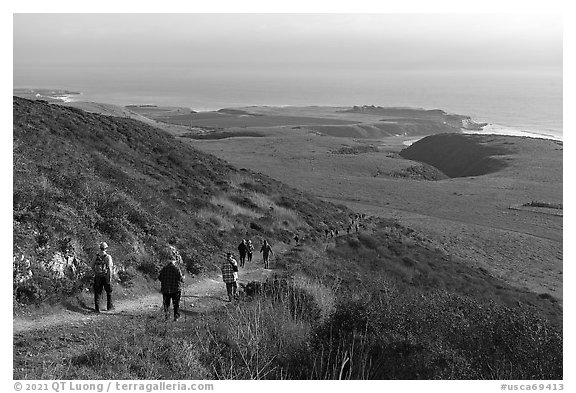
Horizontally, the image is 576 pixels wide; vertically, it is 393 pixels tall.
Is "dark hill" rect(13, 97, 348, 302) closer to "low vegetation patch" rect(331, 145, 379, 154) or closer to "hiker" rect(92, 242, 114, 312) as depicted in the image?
"hiker" rect(92, 242, 114, 312)

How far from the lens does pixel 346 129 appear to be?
11631cm

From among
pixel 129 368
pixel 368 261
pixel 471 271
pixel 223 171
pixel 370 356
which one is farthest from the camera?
pixel 223 171

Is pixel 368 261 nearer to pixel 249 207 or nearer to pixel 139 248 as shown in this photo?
pixel 249 207

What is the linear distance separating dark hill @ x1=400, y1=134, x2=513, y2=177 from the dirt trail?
5634 centimetres

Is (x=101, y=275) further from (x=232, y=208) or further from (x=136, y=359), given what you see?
(x=232, y=208)

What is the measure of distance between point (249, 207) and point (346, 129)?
93510mm

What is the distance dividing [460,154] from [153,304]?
71.9m

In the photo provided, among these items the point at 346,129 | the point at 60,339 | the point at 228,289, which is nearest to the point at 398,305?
the point at 228,289

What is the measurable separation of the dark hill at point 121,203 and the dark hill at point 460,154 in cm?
4218

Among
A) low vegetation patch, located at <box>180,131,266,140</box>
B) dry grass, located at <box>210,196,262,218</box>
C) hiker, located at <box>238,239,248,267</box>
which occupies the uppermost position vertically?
low vegetation patch, located at <box>180,131,266,140</box>

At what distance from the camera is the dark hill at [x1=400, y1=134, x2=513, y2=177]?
→ 69.1 metres

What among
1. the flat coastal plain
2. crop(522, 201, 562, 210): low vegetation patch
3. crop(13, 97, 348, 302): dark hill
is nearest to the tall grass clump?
crop(13, 97, 348, 302): dark hill

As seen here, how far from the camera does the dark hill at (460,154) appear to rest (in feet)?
227

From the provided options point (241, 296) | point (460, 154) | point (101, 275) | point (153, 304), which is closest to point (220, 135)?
point (460, 154)
